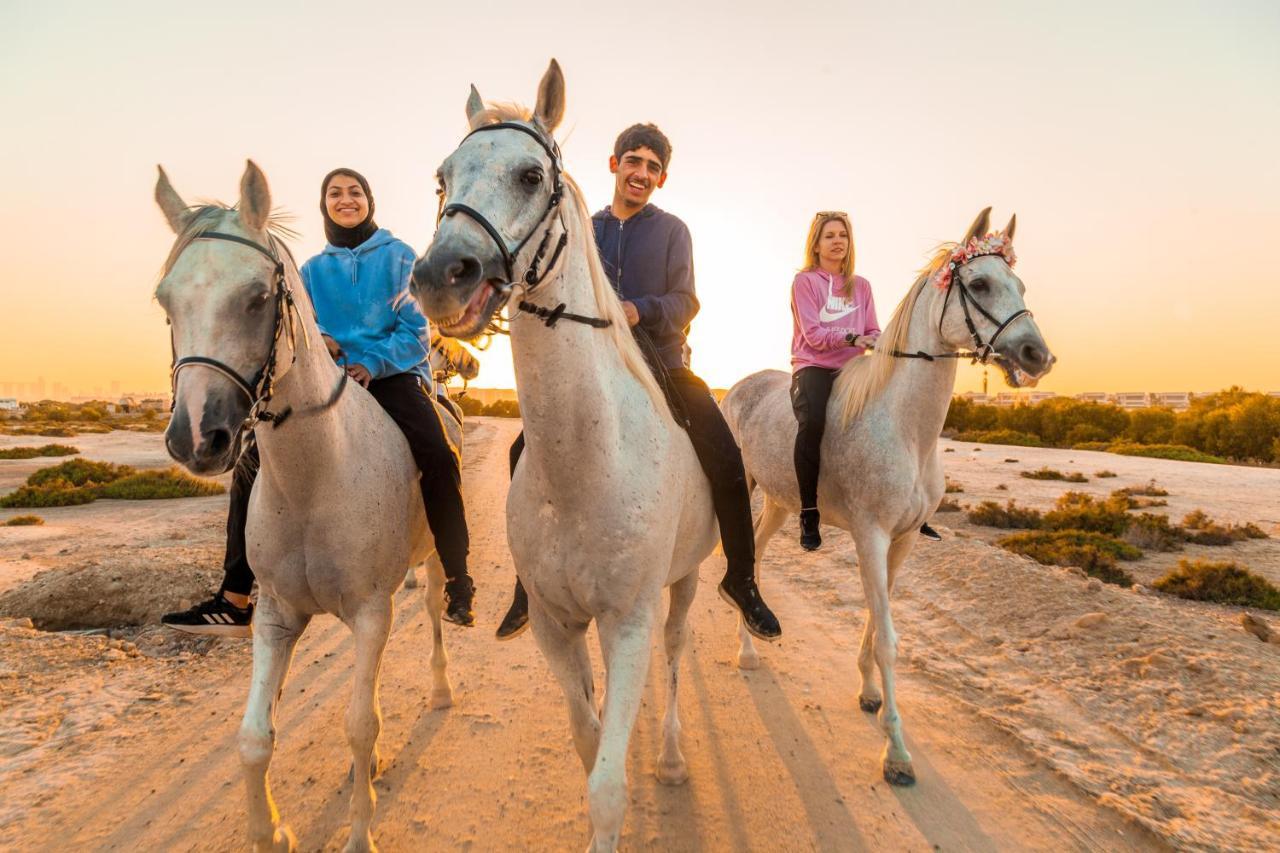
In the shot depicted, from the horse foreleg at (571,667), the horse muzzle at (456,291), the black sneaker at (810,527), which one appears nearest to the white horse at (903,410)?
the black sneaker at (810,527)

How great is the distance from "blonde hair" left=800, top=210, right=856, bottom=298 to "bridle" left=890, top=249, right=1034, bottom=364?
814 millimetres

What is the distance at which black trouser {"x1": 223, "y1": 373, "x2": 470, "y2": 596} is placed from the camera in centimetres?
343

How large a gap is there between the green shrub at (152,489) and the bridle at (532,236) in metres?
14.3

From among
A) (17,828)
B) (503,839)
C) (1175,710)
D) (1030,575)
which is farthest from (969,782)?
(17,828)

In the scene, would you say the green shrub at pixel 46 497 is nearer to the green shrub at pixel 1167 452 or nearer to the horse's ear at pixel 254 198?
the horse's ear at pixel 254 198

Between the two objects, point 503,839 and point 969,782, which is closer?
point 503,839

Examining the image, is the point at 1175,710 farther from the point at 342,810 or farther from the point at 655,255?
the point at 342,810

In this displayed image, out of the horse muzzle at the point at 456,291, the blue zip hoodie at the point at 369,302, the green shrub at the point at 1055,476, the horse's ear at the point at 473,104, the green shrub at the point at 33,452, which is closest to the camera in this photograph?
the horse muzzle at the point at 456,291

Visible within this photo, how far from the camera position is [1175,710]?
14.3ft

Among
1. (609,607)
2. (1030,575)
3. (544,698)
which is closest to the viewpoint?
(609,607)

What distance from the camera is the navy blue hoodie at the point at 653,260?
3.46m

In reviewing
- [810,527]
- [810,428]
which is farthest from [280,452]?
[810,527]

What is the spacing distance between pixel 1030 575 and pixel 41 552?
12.6m

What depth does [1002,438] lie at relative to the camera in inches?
1473
